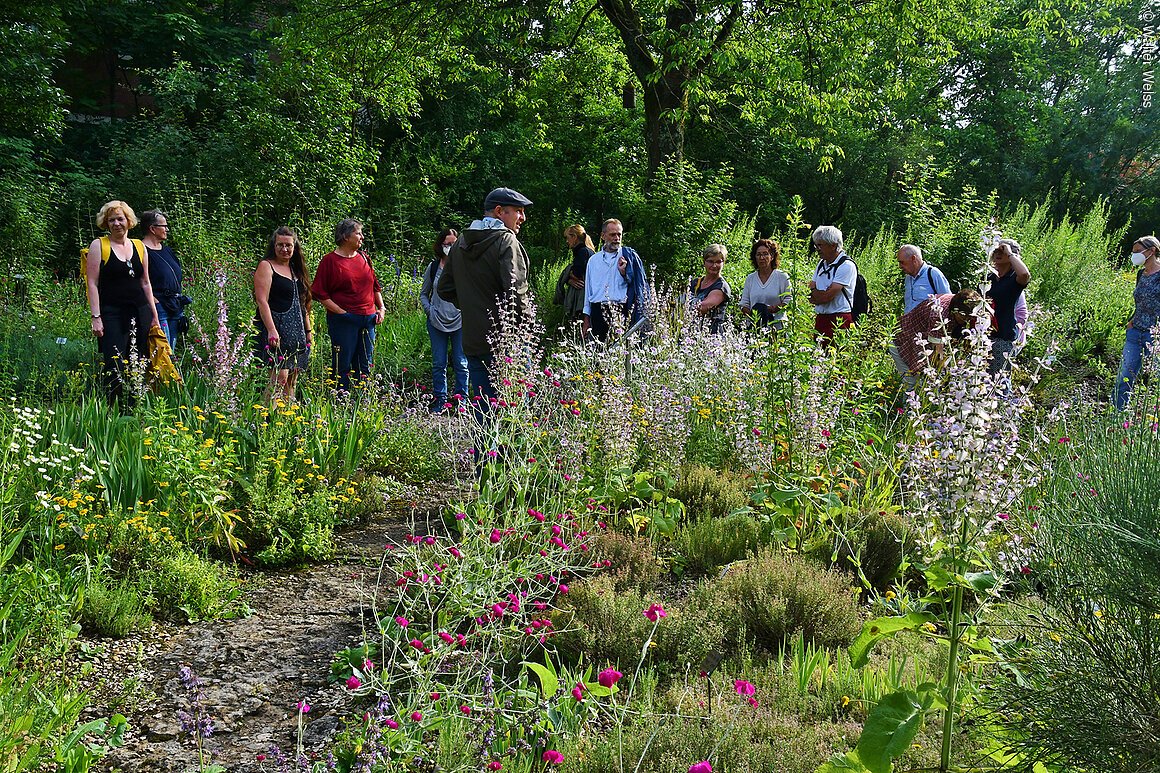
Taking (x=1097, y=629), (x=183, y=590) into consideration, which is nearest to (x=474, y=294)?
(x=183, y=590)

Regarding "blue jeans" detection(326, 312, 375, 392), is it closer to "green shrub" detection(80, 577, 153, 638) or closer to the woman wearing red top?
the woman wearing red top

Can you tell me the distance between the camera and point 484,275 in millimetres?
6211

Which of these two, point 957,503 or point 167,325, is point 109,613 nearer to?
point 957,503

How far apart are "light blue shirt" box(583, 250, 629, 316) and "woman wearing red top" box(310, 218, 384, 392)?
83.1 inches

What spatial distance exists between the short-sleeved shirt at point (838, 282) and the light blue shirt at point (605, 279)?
197 cm

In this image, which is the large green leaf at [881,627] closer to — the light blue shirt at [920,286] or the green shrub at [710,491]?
the green shrub at [710,491]

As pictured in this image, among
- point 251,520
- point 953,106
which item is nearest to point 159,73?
point 251,520

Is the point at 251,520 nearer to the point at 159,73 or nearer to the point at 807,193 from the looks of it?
the point at 159,73

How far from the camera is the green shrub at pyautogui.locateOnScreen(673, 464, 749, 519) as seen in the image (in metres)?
4.91

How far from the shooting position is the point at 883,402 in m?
8.09

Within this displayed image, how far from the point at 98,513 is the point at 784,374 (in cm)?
383

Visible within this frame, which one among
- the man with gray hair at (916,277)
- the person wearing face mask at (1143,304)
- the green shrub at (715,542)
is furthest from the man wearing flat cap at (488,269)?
the person wearing face mask at (1143,304)

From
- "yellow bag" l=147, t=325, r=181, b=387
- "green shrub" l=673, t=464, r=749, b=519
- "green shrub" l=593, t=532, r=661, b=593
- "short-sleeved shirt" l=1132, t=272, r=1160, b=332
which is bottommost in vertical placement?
"green shrub" l=593, t=532, r=661, b=593

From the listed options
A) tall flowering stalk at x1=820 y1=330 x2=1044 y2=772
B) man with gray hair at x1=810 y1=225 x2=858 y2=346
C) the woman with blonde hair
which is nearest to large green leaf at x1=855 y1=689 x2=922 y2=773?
tall flowering stalk at x1=820 y1=330 x2=1044 y2=772
